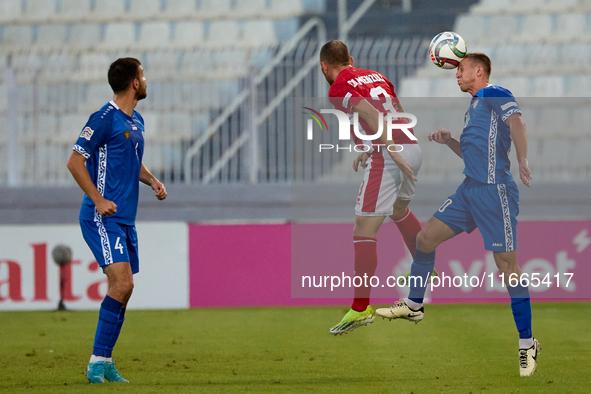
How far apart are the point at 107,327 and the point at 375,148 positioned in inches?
73.3

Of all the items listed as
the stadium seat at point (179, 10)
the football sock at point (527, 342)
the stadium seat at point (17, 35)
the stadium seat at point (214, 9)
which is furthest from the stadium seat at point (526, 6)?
the football sock at point (527, 342)

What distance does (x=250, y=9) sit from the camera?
1298 centimetres

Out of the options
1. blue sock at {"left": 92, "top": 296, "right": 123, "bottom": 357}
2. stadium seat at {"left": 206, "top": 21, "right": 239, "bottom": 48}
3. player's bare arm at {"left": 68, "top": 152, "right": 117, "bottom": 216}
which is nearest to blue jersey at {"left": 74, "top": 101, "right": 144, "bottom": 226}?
player's bare arm at {"left": 68, "top": 152, "right": 117, "bottom": 216}

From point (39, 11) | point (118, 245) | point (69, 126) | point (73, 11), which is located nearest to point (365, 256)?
point (118, 245)

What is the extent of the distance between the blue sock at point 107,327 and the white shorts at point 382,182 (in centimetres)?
153

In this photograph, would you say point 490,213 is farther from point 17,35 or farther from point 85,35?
point 17,35

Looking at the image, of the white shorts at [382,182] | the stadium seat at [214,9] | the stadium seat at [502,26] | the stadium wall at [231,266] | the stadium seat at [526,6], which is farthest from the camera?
the stadium seat at [214,9]

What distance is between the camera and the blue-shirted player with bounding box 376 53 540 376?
14.3 ft

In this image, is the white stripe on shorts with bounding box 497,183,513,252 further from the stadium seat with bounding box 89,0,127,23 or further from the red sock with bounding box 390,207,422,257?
the stadium seat with bounding box 89,0,127,23

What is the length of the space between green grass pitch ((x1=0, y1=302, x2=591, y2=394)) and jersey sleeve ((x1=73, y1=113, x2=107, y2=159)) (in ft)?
4.25

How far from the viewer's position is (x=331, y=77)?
15.0 ft

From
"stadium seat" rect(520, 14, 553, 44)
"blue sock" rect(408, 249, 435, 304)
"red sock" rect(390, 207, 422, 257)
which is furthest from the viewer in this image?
"stadium seat" rect(520, 14, 553, 44)

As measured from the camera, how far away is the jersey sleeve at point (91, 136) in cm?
430

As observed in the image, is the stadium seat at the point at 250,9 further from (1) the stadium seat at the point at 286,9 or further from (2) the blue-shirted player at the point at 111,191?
(2) the blue-shirted player at the point at 111,191
